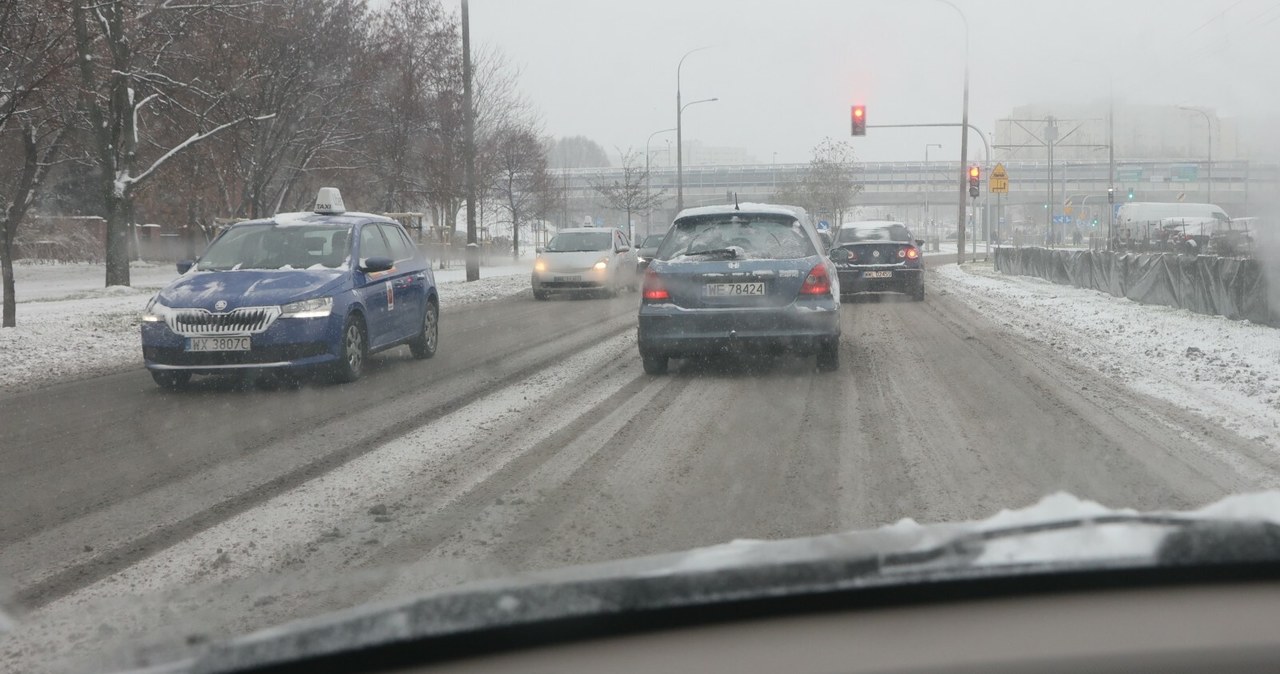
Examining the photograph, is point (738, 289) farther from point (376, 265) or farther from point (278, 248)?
point (278, 248)

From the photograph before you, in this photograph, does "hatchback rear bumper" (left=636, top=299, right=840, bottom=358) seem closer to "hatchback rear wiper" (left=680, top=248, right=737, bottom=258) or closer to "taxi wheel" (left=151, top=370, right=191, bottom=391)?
"hatchback rear wiper" (left=680, top=248, right=737, bottom=258)

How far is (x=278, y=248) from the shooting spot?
11133 millimetres

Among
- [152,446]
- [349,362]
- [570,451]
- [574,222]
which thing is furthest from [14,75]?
[574,222]

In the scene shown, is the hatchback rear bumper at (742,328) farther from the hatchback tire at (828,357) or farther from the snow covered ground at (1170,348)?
the snow covered ground at (1170,348)

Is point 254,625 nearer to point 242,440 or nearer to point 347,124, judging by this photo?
point 242,440

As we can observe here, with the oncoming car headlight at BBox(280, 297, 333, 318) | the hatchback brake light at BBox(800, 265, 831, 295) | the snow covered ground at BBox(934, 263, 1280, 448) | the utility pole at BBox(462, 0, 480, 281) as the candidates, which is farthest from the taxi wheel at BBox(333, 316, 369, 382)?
the utility pole at BBox(462, 0, 480, 281)

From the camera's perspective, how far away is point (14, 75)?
15695 millimetres

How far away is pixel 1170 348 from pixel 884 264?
10212 mm

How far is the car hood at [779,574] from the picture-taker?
165 centimetres

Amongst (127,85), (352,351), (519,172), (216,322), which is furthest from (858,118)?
(216,322)

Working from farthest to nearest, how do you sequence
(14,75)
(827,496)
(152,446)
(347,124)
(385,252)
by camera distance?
(347,124), (14,75), (385,252), (152,446), (827,496)

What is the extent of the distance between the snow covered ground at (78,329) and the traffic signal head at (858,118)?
1271 cm

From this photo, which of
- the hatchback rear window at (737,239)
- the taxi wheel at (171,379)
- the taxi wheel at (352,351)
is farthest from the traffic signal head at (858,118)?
the taxi wheel at (171,379)

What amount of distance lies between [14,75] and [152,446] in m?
10.6
